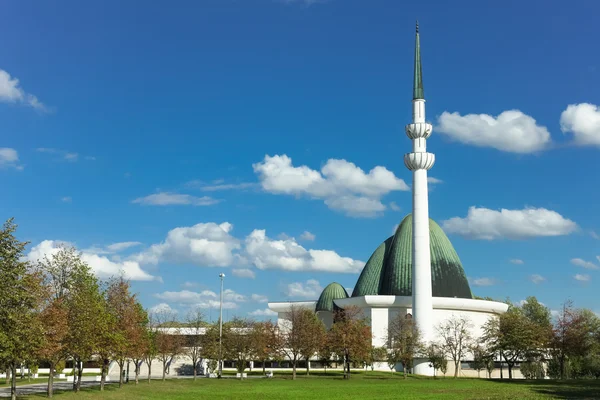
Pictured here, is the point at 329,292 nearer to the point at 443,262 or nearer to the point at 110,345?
the point at 443,262

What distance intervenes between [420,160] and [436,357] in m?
26.7

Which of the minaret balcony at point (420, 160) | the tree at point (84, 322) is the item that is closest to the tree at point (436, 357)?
the minaret balcony at point (420, 160)

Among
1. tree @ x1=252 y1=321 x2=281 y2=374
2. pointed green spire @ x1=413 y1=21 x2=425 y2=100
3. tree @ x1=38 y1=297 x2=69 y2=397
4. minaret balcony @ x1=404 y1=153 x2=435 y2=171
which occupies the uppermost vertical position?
pointed green spire @ x1=413 y1=21 x2=425 y2=100

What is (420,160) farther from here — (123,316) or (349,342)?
(123,316)

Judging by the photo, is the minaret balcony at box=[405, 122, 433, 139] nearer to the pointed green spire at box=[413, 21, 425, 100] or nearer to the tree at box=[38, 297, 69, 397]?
the pointed green spire at box=[413, 21, 425, 100]

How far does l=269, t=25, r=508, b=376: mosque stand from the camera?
8344 cm

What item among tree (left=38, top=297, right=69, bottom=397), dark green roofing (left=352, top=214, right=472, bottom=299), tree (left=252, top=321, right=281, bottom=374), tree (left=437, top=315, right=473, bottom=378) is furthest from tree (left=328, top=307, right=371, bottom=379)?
tree (left=38, top=297, right=69, bottom=397)

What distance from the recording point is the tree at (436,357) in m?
73.0

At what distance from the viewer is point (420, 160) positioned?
85375mm

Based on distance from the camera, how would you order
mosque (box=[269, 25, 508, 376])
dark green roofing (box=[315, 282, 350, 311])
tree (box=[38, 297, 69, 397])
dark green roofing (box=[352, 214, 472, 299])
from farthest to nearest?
1. dark green roofing (box=[315, 282, 350, 311])
2. dark green roofing (box=[352, 214, 472, 299])
3. mosque (box=[269, 25, 508, 376])
4. tree (box=[38, 297, 69, 397])

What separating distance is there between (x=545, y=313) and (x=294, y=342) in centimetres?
5914

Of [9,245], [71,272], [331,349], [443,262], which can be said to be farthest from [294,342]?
[9,245]

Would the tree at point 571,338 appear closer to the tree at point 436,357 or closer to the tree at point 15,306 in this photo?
the tree at point 436,357

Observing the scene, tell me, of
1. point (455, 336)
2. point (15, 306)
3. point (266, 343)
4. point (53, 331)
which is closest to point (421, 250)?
point (455, 336)
